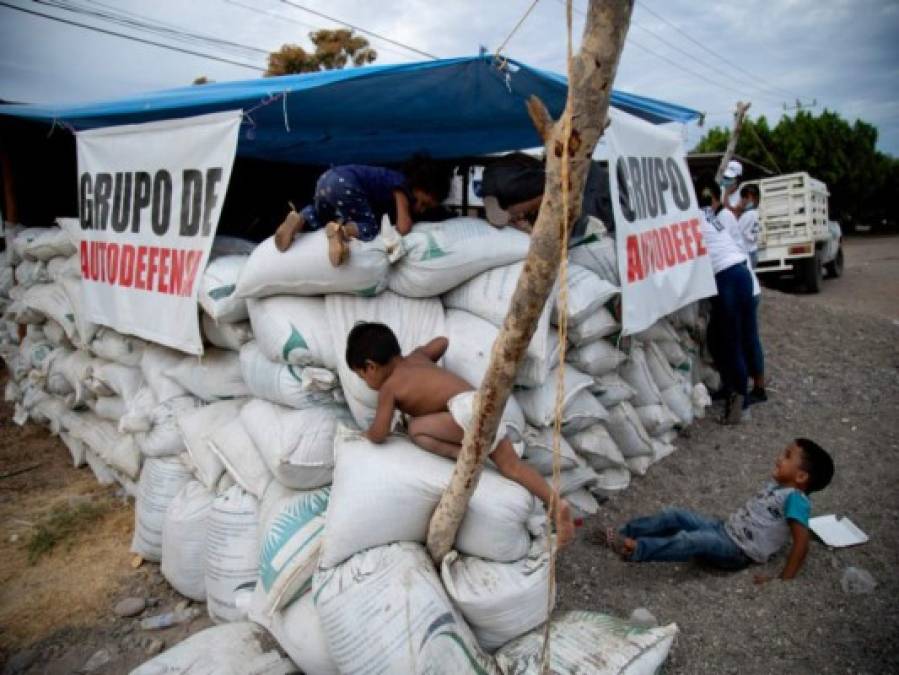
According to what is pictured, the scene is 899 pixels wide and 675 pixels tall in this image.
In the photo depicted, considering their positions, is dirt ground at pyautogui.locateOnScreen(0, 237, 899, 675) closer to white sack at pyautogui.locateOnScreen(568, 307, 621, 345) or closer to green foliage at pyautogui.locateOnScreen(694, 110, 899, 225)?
white sack at pyautogui.locateOnScreen(568, 307, 621, 345)

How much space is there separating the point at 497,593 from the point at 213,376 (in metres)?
1.71

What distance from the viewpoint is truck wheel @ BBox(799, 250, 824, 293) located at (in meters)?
8.65

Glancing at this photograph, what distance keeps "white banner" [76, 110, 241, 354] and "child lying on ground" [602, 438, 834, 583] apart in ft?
6.80

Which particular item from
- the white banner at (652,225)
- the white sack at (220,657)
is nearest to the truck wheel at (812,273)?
the white banner at (652,225)

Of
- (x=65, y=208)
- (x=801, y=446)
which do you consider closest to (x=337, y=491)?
(x=801, y=446)

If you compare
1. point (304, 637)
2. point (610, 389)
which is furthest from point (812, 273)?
point (304, 637)

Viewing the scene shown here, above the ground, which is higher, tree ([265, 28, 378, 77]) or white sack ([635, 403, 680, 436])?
tree ([265, 28, 378, 77])

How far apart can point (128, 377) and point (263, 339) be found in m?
1.32

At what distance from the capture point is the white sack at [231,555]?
2059 mm

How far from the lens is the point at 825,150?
1596cm

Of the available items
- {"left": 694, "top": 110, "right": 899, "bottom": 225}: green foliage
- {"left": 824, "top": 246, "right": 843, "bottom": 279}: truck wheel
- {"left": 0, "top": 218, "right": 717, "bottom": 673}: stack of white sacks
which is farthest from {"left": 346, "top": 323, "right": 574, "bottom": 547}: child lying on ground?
{"left": 694, "top": 110, "right": 899, "bottom": 225}: green foliage

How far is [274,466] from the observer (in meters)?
1.98

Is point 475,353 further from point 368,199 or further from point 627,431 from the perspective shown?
point 627,431

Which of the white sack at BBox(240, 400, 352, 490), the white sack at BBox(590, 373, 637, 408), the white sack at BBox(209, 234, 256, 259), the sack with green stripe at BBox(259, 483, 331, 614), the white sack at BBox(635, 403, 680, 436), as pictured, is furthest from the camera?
the white sack at BBox(635, 403, 680, 436)
